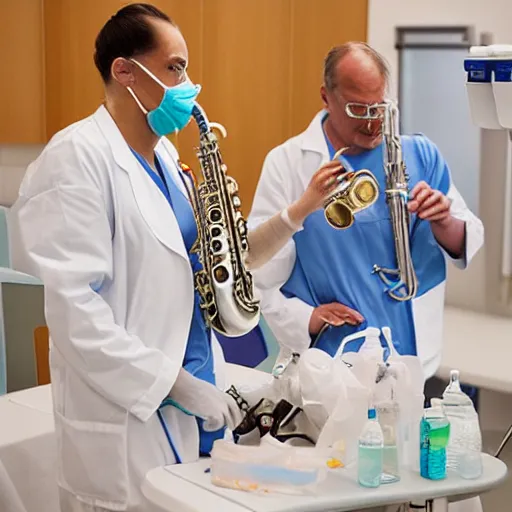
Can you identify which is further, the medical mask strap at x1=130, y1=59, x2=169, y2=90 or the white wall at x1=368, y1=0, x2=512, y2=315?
the white wall at x1=368, y1=0, x2=512, y2=315

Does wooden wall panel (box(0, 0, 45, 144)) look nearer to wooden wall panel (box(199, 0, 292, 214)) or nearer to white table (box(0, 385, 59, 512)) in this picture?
wooden wall panel (box(199, 0, 292, 214))

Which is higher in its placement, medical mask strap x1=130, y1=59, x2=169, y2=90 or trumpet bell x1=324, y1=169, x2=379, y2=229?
medical mask strap x1=130, y1=59, x2=169, y2=90

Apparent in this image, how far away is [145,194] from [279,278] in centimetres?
61

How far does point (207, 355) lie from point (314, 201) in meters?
0.48

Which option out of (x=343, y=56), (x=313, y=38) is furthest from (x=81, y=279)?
(x=313, y=38)

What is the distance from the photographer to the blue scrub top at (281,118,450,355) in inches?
93.2

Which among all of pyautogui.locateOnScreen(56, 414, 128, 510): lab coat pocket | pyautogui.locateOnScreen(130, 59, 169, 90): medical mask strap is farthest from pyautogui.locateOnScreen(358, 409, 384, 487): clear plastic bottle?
pyautogui.locateOnScreen(130, 59, 169, 90): medical mask strap

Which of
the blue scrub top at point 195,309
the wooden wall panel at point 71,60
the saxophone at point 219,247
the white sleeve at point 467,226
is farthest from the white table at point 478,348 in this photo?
the wooden wall panel at point 71,60

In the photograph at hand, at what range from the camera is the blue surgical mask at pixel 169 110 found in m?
2.02

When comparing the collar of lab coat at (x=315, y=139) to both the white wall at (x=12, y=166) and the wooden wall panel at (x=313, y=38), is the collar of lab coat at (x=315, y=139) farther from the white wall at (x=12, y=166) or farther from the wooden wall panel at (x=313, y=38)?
the white wall at (x=12, y=166)

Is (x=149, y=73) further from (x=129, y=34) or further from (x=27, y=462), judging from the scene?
(x=27, y=462)

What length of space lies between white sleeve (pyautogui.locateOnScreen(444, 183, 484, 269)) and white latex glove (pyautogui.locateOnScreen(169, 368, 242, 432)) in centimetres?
74

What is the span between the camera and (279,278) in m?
2.48

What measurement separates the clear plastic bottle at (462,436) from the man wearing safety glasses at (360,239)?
45 cm
